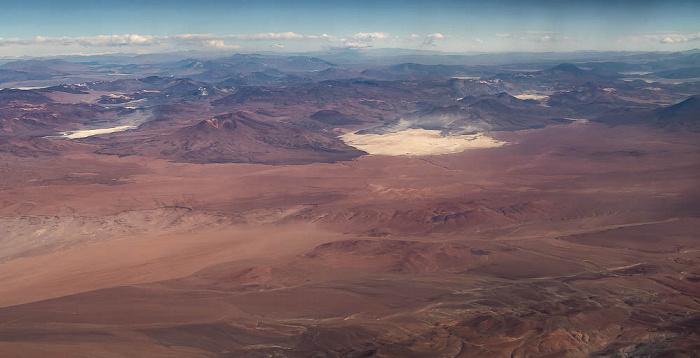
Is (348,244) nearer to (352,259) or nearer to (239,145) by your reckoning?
(352,259)

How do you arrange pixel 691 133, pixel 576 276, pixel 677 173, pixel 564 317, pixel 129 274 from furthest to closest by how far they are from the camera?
pixel 691 133 < pixel 677 173 < pixel 129 274 < pixel 576 276 < pixel 564 317

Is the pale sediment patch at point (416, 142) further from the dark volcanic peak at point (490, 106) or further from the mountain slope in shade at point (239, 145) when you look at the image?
the dark volcanic peak at point (490, 106)

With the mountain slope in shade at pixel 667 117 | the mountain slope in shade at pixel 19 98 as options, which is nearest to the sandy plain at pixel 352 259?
the mountain slope in shade at pixel 667 117

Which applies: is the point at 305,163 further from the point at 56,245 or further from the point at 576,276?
the point at 576,276

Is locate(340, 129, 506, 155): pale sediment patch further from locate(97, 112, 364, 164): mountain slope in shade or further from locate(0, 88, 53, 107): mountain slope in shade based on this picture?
locate(0, 88, 53, 107): mountain slope in shade

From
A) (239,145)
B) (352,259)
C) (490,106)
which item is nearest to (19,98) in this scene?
(239,145)

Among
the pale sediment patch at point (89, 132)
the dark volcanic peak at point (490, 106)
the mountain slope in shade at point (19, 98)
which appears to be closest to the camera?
the pale sediment patch at point (89, 132)

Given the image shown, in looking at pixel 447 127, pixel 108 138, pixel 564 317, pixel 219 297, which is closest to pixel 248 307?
pixel 219 297
